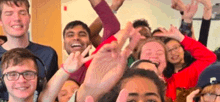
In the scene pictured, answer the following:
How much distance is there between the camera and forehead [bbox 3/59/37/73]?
156 cm

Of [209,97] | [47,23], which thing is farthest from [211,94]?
[47,23]

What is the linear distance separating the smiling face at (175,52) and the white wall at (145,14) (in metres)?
2.43

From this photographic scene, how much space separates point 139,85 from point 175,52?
4.51 ft

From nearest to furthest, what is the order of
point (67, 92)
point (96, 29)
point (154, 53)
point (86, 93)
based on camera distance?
point (86, 93) → point (67, 92) → point (154, 53) → point (96, 29)

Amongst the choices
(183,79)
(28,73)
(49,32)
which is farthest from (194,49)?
(49,32)

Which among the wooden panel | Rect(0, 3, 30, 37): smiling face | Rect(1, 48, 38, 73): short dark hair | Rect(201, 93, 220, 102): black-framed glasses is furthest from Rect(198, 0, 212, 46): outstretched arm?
the wooden panel

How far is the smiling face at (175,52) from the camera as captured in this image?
2.56m

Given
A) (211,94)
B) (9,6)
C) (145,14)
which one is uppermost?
(9,6)

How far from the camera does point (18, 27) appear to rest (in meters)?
1.91

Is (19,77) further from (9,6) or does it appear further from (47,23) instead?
(47,23)

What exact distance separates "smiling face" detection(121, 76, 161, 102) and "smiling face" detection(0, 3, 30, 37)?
87 centimetres

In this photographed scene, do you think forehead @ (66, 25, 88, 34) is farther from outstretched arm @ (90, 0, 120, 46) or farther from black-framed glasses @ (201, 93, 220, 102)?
black-framed glasses @ (201, 93, 220, 102)

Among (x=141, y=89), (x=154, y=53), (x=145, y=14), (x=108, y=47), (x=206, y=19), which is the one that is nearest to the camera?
(x=141, y=89)

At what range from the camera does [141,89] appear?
1234 millimetres
